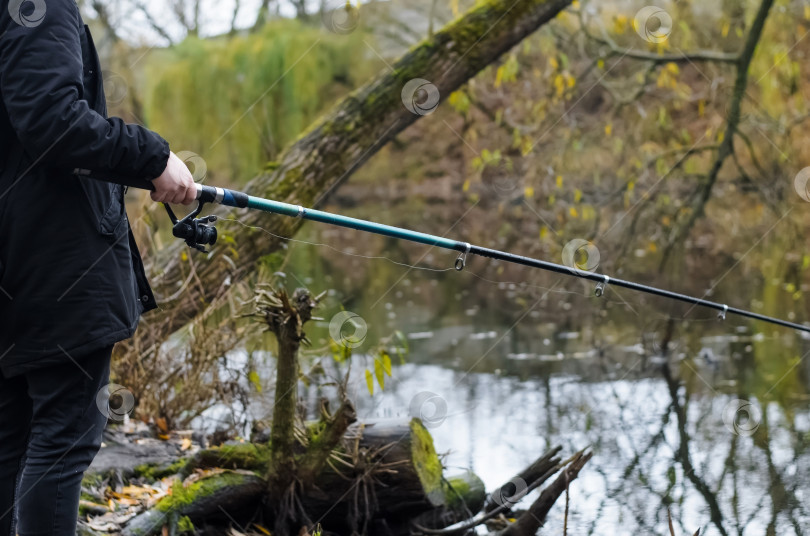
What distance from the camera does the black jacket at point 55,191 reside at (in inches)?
69.7

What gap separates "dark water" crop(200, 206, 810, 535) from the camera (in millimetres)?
3752

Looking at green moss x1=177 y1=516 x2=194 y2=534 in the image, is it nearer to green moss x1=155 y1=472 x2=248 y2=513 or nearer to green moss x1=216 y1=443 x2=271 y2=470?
green moss x1=155 y1=472 x2=248 y2=513

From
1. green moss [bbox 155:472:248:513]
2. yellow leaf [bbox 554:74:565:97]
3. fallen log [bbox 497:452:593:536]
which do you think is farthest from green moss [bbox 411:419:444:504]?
yellow leaf [bbox 554:74:565:97]

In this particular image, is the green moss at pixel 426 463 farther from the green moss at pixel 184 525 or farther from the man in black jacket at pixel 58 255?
the man in black jacket at pixel 58 255

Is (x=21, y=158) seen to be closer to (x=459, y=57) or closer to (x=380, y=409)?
(x=380, y=409)

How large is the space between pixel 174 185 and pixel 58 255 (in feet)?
0.88

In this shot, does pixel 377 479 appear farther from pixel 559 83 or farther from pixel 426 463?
pixel 559 83

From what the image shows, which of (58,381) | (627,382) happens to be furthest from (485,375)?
(58,381)

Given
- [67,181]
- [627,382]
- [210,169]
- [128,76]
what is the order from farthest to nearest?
1. [128,76]
2. [210,169]
3. [627,382]
4. [67,181]

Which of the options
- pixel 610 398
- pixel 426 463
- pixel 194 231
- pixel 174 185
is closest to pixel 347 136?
pixel 610 398

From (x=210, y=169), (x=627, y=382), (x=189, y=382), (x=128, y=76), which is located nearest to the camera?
(x=189, y=382)

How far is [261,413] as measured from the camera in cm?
413

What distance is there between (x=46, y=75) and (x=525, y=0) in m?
3.85

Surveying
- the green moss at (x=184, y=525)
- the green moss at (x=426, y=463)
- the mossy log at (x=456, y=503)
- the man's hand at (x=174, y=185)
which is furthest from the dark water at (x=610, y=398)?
the man's hand at (x=174, y=185)
